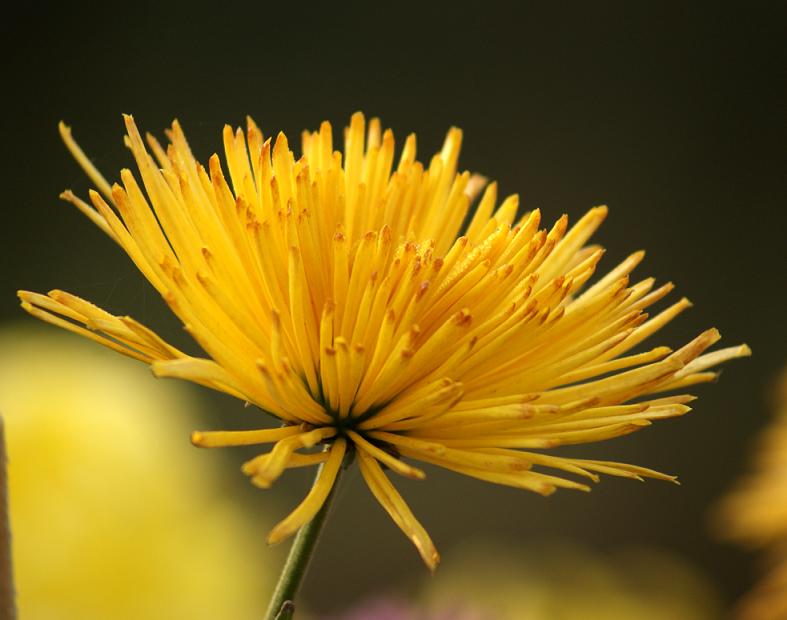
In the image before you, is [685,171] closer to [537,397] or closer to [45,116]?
[45,116]

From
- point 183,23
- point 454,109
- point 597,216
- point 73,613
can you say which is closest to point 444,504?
point 454,109

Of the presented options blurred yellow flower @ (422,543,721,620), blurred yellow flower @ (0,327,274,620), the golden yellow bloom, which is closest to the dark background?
blurred yellow flower @ (422,543,721,620)

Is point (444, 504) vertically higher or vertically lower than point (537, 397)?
lower

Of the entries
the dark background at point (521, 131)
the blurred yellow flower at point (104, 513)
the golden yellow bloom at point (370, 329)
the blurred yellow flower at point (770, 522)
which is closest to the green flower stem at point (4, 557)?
the golden yellow bloom at point (370, 329)

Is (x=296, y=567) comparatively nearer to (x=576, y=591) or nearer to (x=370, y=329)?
(x=370, y=329)

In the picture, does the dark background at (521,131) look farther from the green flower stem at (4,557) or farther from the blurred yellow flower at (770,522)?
the green flower stem at (4,557)

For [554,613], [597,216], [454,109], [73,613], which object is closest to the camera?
[597,216]
